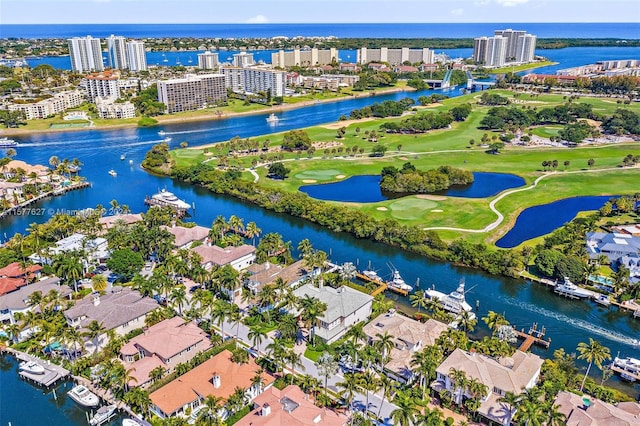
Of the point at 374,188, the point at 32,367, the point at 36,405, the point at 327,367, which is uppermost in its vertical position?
the point at 327,367

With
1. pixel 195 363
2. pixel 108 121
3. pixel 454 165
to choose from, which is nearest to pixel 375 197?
pixel 454 165

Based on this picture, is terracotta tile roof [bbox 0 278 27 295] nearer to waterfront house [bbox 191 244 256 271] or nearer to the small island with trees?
waterfront house [bbox 191 244 256 271]

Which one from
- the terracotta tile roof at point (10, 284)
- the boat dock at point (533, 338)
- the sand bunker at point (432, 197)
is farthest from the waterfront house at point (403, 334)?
the sand bunker at point (432, 197)

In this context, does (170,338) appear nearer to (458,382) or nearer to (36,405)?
(36,405)

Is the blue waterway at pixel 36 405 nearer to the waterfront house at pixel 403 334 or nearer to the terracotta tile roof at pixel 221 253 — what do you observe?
the terracotta tile roof at pixel 221 253

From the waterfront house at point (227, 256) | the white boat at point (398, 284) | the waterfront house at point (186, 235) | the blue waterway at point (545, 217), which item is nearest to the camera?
the white boat at point (398, 284)

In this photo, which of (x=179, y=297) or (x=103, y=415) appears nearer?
(x=103, y=415)

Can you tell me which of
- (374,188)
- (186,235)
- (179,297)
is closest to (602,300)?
(179,297)

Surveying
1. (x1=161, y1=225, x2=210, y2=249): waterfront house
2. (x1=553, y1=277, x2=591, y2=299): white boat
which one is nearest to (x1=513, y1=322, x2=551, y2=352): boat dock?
(x1=553, y1=277, x2=591, y2=299): white boat
